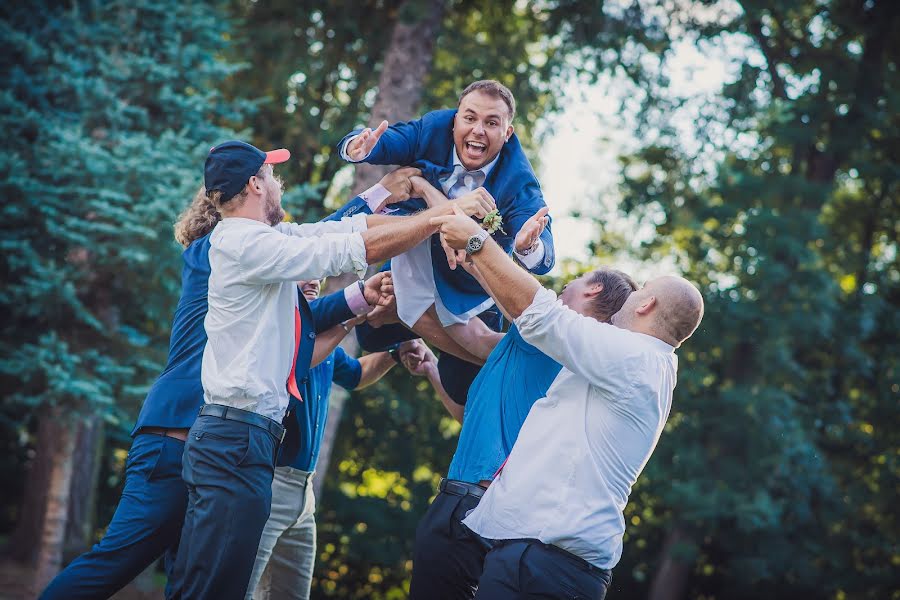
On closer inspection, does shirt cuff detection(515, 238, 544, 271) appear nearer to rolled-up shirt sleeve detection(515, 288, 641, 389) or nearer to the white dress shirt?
the white dress shirt

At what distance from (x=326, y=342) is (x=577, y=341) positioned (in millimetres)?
1556

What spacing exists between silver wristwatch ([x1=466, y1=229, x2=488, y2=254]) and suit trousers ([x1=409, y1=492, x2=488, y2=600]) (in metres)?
0.97

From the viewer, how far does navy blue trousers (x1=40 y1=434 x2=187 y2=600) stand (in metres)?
3.30

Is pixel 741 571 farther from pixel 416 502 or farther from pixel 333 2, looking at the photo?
pixel 333 2

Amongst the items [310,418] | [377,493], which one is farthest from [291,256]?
[377,493]

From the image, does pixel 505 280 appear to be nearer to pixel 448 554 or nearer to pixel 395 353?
pixel 448 554

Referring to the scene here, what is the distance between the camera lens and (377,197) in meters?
4.14

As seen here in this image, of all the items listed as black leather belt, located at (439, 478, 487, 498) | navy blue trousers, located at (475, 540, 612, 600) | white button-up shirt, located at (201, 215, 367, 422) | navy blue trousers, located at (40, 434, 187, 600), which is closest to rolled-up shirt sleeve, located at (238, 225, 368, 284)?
white button-up shirt, located at (201, 215, 367, 422)

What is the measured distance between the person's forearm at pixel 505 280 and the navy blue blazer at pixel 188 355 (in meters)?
0.94

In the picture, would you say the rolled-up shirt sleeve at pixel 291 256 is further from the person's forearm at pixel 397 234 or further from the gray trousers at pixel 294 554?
the gray trousers at pixel 294 554

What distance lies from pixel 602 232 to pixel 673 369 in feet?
36.4

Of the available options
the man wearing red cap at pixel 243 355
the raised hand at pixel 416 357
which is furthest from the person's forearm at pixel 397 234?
the raised hand at pixel 416 357

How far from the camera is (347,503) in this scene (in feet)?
45.2

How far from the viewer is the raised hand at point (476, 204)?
11.4 ft
